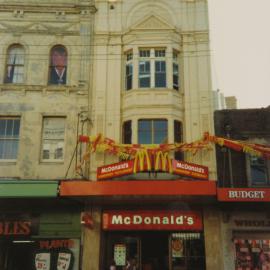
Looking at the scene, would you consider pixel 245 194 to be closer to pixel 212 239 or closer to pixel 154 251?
pixel 212 239

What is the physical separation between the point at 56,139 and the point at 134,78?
4.61m

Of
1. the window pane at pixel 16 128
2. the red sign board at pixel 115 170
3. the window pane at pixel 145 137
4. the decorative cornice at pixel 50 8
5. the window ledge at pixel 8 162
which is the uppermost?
the decorative cornice at pixel 50 8

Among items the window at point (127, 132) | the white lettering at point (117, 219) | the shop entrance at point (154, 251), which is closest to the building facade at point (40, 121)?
the white lettering at point (117, 219)

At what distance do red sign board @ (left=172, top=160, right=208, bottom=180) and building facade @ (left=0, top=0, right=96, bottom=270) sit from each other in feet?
15.5

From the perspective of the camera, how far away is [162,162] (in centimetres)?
1578

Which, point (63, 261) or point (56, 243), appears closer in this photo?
point (63, 261)

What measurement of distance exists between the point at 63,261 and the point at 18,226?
2.44 meters

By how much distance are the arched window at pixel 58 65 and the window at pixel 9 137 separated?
8.85 ft

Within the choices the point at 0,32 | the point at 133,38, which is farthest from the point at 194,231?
the point at 0,32

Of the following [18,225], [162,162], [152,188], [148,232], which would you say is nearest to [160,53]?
[162,162]

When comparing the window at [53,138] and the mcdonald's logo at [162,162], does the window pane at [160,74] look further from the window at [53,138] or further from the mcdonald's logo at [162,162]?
the window at [53,138]

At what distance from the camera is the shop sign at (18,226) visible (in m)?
17.3

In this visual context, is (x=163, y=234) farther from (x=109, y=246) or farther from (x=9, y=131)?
(x=9, y=131)

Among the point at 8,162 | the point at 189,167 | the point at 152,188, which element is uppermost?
the point at 8,162
